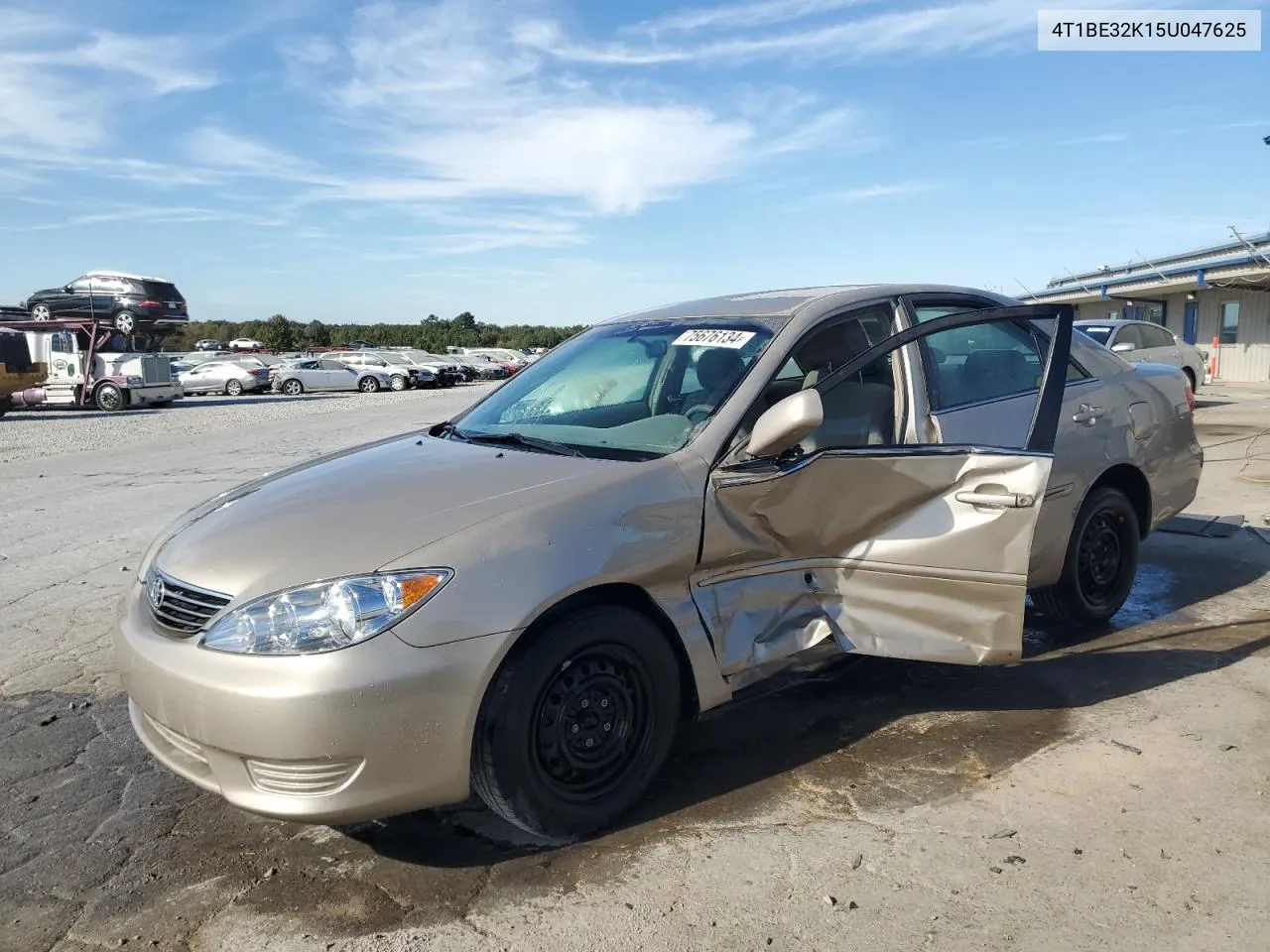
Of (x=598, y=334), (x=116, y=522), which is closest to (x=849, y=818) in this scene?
(x=598, y=334)

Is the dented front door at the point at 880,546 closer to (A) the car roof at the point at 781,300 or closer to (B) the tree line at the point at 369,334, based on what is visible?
(A) the car roof at the point at 781,300

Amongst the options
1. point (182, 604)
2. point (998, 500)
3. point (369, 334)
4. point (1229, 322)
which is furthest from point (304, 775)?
point (369, 334)

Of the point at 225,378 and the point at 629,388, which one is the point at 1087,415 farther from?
the point at 225,378

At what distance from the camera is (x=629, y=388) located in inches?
160

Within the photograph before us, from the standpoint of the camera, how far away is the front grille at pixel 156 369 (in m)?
24.9

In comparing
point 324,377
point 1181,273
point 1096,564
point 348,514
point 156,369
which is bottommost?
point 1096,564

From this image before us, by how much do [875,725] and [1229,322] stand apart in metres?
30.4

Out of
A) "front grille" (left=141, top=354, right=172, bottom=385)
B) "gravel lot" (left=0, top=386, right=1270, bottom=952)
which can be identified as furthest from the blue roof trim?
"front grille" (left=141, top=354, right=172, bottom=385)

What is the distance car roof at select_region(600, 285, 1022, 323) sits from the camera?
3.97m

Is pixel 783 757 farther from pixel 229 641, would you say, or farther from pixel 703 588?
pixel 229 641

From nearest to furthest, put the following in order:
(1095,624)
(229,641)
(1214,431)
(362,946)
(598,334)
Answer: (362,946) → (229,641) → (598,334) → (1095,624) → (1214,431)

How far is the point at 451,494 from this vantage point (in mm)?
3086

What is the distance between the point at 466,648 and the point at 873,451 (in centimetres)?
160

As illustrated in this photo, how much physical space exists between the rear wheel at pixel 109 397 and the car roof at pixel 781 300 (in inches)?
920
